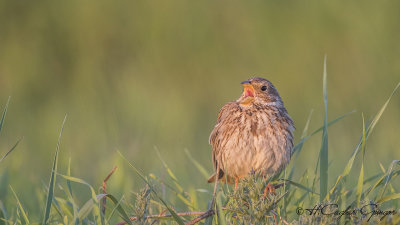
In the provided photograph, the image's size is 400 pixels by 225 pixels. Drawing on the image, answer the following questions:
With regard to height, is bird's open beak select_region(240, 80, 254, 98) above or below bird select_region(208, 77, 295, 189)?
above

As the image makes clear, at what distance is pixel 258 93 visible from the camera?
4.21 metres

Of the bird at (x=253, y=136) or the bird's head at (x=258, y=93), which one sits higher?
the bird's head at (x=258, y=93)

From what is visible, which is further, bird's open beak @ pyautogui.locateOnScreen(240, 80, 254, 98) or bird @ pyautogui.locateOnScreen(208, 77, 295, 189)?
bird's open beak @ pyautogui.locateOnScreen(240, 80, 254, 98)

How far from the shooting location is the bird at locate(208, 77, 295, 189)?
3.74 meters

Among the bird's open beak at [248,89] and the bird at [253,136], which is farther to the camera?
the bird's open beak at [248,89]

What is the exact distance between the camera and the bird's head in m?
4.19

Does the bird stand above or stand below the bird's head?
below

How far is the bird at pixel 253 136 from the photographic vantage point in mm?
3742

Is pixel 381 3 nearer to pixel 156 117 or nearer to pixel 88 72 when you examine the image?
pixel 156 117

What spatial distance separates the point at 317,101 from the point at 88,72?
301 cm

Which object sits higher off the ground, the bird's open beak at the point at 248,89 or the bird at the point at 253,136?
the bird's open beak at the point at 248,89

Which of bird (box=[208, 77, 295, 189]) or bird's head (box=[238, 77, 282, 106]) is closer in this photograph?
bird (box=[208, 77, 295, 189])

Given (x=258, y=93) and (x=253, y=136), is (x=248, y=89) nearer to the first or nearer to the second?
(x=258, y=93)

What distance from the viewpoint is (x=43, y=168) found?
6367 mm
